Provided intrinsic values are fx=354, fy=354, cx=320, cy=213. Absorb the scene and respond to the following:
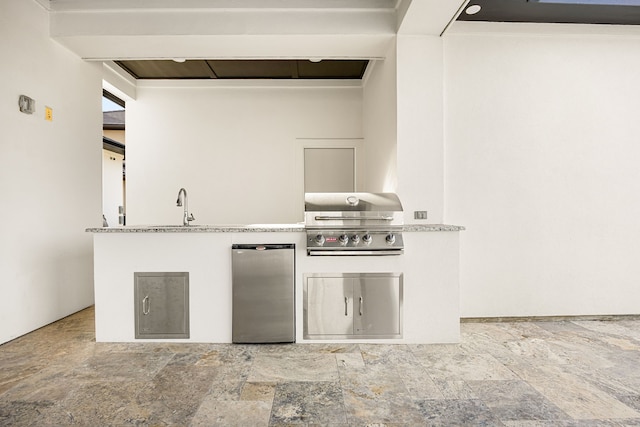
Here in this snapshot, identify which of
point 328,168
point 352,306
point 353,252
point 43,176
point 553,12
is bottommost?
point 352,306

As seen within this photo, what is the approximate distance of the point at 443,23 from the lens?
10.4 ft

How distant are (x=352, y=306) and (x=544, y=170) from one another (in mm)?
2476

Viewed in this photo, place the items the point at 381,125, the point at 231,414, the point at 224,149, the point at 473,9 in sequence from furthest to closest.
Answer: the point at 224,149
the point at 381,125
the point at 473,9
the point at 231,414

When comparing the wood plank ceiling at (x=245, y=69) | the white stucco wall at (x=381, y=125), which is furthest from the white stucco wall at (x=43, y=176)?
the white stucco wall at (x=381, y=125)

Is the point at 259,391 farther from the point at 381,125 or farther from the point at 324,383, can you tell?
the point at 381,125

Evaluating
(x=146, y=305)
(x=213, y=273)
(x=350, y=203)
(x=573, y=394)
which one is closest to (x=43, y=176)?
(x=146, y=305)

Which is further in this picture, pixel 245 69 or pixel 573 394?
pixel 245 69

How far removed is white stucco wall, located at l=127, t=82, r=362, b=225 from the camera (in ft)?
17.2

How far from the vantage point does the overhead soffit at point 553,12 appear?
3240 millimetres

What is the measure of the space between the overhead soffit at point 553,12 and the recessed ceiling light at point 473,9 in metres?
0.02

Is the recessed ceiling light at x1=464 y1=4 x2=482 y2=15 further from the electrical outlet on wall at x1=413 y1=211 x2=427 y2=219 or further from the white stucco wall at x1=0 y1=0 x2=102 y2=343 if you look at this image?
the white stucco wall at x1=0 y1=0 x2=102 y2=343

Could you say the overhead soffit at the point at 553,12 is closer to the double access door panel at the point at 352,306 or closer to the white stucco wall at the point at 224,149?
the white stucco wall at the point at 224,149

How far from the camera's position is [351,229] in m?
2.92

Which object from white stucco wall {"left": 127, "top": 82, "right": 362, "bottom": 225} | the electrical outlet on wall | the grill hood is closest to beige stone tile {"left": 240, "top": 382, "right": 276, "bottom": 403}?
the grill hood
